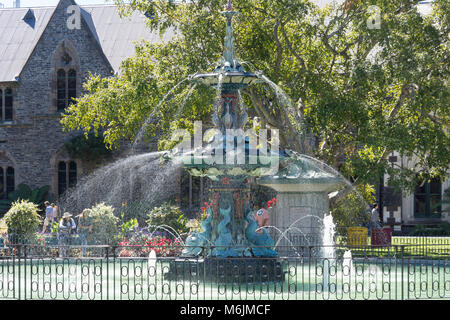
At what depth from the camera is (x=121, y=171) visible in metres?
37.0

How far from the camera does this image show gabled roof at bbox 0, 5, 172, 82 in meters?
38.9

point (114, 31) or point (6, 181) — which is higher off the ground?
point (114, 31)

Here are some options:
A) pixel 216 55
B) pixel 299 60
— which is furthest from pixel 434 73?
pixel 216 55

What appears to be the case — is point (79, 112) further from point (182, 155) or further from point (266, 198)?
point (182, 155)

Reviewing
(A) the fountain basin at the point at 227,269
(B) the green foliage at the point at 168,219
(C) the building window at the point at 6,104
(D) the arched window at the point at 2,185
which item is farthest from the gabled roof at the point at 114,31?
(A) the fountain basin at the point at 227,269

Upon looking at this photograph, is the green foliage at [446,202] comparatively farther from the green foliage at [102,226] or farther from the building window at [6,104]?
the building window at [6,104]

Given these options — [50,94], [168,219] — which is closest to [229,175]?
[168,219]

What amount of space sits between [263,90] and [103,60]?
14.0 metres

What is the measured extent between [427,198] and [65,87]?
18.1 metres

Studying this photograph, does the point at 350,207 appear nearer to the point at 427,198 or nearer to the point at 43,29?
the point at 427,198

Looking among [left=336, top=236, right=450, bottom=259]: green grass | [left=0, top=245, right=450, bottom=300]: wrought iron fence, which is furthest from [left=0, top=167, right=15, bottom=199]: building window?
[left=0, top=245, right=450, bottom=300]: wrought iron fence

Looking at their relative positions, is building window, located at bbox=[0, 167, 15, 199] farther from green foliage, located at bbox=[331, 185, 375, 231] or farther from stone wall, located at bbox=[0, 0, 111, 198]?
green foliage, located at bbox=[331, 185, 375, 231]

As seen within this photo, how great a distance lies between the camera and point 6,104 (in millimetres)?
39156

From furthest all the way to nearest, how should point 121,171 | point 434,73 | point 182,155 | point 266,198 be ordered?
point 121,171 < point 266,198 < point 434,73 < point 182,155
